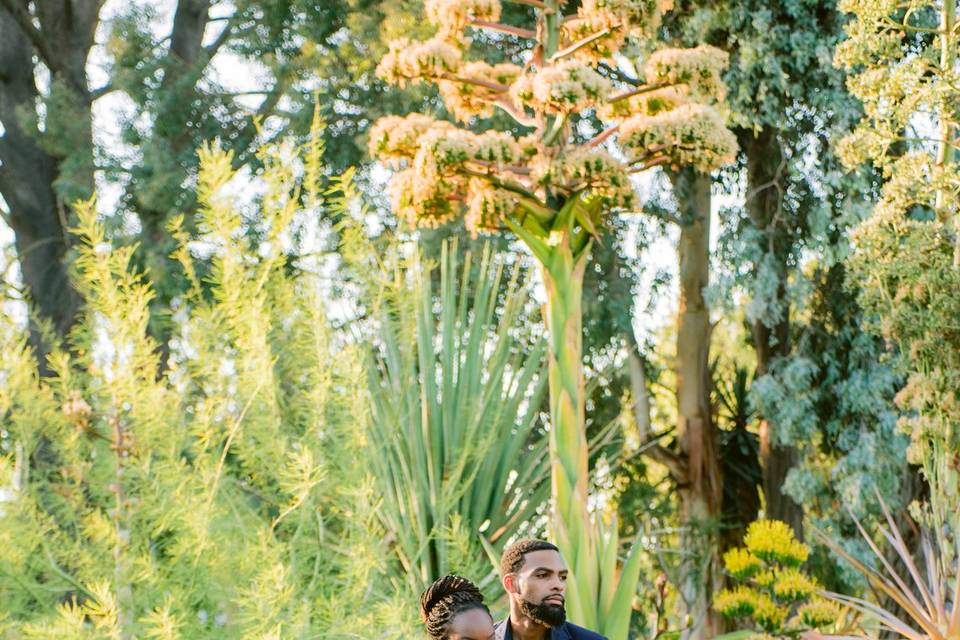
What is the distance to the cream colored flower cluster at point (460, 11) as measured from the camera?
5.50 m

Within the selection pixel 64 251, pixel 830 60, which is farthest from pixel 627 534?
pixel 64 251

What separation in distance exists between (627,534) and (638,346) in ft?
5.14

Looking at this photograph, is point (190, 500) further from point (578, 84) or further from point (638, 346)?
A: point (638, 346)

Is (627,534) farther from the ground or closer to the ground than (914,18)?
closer to the ground

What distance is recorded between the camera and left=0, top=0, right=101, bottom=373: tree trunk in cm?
1157

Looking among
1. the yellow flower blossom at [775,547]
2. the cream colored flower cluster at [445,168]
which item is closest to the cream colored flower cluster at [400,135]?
the cream colored flower cluster at [445,168]

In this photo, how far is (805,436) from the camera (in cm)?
951

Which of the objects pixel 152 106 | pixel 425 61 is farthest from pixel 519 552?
pixel 152 106

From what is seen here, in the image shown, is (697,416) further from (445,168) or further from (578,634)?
(578,634)

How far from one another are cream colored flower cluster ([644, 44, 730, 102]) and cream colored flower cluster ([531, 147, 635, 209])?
0.46 metres

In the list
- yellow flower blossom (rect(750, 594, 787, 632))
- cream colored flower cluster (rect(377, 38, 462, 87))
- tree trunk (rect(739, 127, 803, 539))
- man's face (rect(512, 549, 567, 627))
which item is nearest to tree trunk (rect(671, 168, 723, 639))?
tree trunk (rect(739, 127, 803, 539))

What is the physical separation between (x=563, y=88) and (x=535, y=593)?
7.61 ft

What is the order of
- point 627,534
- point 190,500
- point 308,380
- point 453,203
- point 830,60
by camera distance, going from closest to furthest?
point 190,500
point 308,380
point 453,203
point 830,60
point 627,534

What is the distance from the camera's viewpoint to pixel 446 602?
2607 mm
